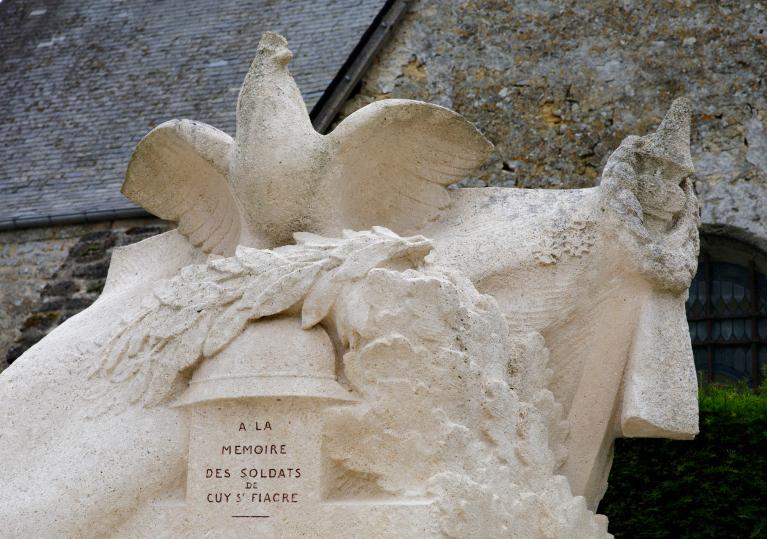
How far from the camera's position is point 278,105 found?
169 inches

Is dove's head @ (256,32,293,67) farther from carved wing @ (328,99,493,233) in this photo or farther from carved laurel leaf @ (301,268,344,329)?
carved laurel leaf @ (301,268,344,329)

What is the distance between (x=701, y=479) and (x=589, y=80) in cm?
376

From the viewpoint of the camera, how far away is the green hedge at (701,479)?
634 cm

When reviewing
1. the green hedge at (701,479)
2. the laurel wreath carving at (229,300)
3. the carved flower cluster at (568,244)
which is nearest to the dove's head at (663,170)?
the carved flower cluster at (568,244)

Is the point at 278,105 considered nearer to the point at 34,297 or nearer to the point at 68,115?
the point at 34,297

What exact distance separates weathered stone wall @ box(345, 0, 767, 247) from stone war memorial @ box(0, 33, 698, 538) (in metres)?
4.66

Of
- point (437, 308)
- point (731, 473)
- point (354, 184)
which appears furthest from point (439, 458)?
point (731, 473)

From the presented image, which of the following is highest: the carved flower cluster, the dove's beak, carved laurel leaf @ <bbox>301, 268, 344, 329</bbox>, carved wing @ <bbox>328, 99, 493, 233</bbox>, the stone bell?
the dove's beak

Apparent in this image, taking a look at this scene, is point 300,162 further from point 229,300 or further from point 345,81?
point 345,81

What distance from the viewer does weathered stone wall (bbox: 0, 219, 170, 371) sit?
9688 millimetres

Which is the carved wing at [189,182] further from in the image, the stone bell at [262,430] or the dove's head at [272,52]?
the stone bell at [262,430]

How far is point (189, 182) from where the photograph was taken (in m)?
4.71

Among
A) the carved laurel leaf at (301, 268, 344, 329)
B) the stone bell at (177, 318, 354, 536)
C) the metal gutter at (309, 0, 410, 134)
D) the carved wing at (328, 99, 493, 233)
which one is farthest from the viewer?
the metal gutter at (309, 0, 410, 134)

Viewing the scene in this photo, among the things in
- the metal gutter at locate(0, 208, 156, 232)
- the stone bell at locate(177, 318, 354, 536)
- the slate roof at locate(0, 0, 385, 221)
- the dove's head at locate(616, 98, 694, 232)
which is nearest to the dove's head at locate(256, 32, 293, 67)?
the stone bell at locate(177, 318, 354, 536)
